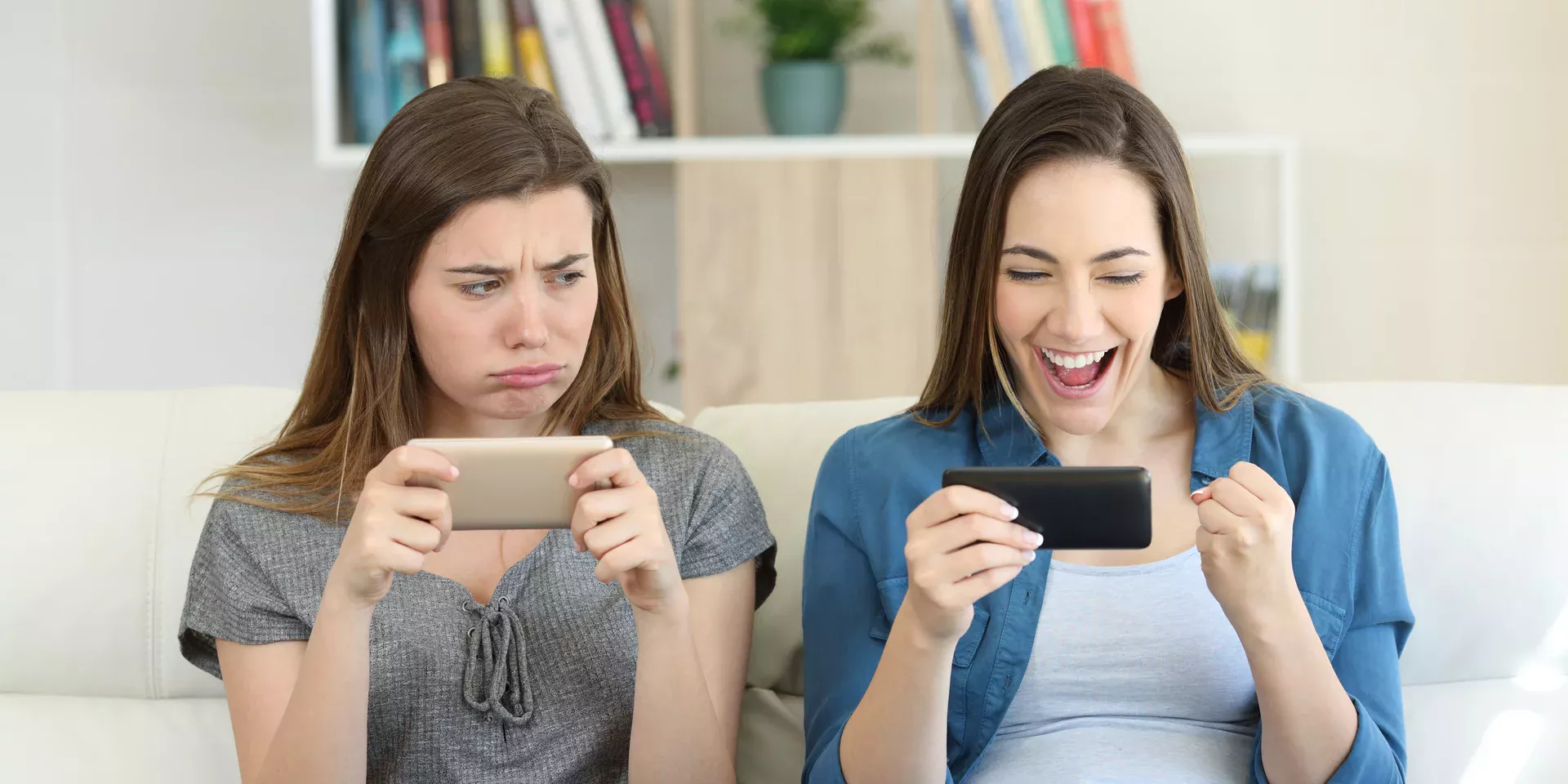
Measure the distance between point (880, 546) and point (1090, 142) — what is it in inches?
18.0

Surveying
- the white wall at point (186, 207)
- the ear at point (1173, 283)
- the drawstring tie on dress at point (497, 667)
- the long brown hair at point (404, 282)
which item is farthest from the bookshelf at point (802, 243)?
the drawstring tie on dress at point (497, 667)

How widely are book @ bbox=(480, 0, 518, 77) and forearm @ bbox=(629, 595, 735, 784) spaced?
1750 millimetres

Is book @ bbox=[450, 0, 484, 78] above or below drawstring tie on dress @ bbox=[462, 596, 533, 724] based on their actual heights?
above

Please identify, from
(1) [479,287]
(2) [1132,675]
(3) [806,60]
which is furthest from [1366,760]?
(3) [806,60]

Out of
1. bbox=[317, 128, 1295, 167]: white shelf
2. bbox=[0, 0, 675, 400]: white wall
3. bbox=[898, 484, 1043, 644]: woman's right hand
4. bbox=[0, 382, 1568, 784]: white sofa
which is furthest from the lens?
bbox=[0, 0, 675, 400]: white wall

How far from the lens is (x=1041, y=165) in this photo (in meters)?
1.33

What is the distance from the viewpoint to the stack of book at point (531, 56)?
2689mm

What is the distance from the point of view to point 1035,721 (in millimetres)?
1350

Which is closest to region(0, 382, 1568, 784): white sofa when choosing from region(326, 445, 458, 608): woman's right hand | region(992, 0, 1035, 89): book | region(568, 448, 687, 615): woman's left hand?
region(568, 448, 687, 615): woman's left hand

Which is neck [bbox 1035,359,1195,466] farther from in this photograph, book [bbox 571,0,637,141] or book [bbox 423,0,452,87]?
book [bbox 423,0,452,87]

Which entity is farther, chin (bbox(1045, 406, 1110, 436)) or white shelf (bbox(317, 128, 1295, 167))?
white shelf (bbox(317, 128, 1295, 167))

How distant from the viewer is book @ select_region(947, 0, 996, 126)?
2684mm

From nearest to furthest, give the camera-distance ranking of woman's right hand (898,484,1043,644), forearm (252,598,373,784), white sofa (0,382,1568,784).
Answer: woman's right hand (898,484,1043,644), forearm (252,598,373,784), white sofa (0,382,1568,784)

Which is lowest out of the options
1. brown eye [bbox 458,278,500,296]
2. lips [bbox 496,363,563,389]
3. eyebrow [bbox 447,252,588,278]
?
lips [bbox 496,363,563,389]
